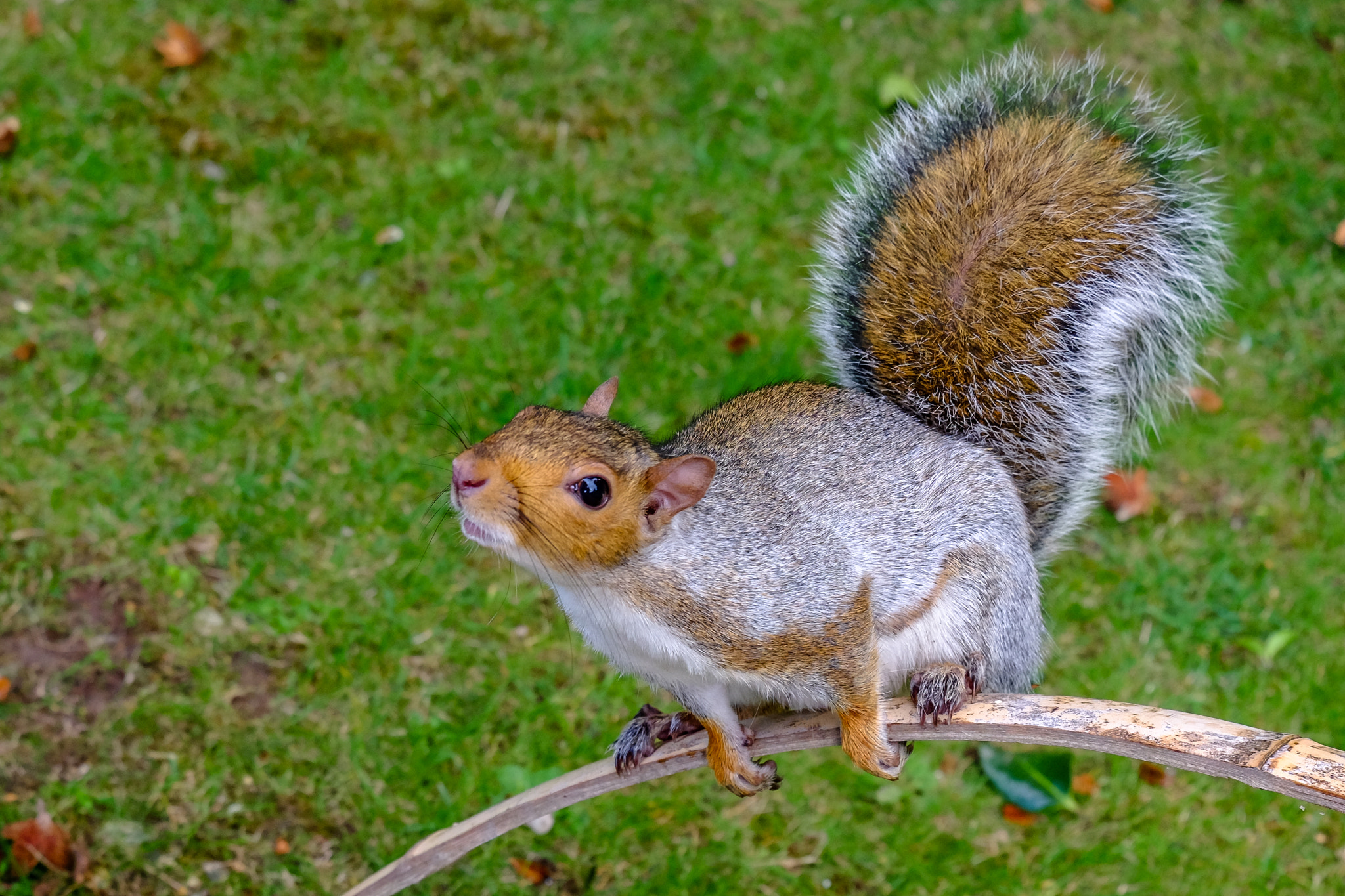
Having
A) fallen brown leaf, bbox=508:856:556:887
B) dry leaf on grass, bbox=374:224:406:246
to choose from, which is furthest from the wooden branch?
dry leaf on grass, bbox=374:224:406:246

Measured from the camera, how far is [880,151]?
2.32m

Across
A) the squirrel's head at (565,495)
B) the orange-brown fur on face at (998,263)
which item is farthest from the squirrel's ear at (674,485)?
the orange-brown fur on face at (998,263)

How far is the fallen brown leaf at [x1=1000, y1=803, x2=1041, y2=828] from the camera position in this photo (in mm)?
2844

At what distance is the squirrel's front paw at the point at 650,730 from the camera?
1969 millimetres

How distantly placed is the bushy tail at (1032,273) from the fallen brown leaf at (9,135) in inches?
104

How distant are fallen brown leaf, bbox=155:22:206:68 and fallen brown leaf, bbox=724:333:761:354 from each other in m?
1.98

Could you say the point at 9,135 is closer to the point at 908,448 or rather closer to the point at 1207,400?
the point at 908,448

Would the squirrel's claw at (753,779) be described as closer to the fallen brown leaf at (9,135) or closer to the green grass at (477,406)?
the green grass at (477,406)

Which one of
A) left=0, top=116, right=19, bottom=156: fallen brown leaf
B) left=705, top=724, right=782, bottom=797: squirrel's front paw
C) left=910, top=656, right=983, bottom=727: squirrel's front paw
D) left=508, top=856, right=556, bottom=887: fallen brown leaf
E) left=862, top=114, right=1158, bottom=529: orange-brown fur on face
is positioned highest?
left=862, top=114, right=1158, bottom=529: orange-brown fur on face

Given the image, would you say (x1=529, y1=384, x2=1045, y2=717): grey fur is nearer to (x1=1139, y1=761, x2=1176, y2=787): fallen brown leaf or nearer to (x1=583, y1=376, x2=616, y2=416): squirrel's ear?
(x1=583, y1=376, x2=616, y2=416): squirrel's ear

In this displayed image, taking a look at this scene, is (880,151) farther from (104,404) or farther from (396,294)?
(104,404)

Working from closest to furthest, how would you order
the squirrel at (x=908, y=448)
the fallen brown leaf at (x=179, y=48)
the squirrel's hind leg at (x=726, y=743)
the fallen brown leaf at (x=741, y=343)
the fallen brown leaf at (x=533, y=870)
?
the squirrel at (x=908, y=448) < the squirrel's hind leg at (x=726, y=743) < the fallen brown leaf at (x=533, y=870) < the fallen brown leaf at (x=741, y=343) < the fallen brown leaf at (x=179, y=48)

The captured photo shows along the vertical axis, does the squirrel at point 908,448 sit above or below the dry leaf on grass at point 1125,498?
above

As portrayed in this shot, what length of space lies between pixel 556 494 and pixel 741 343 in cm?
196
